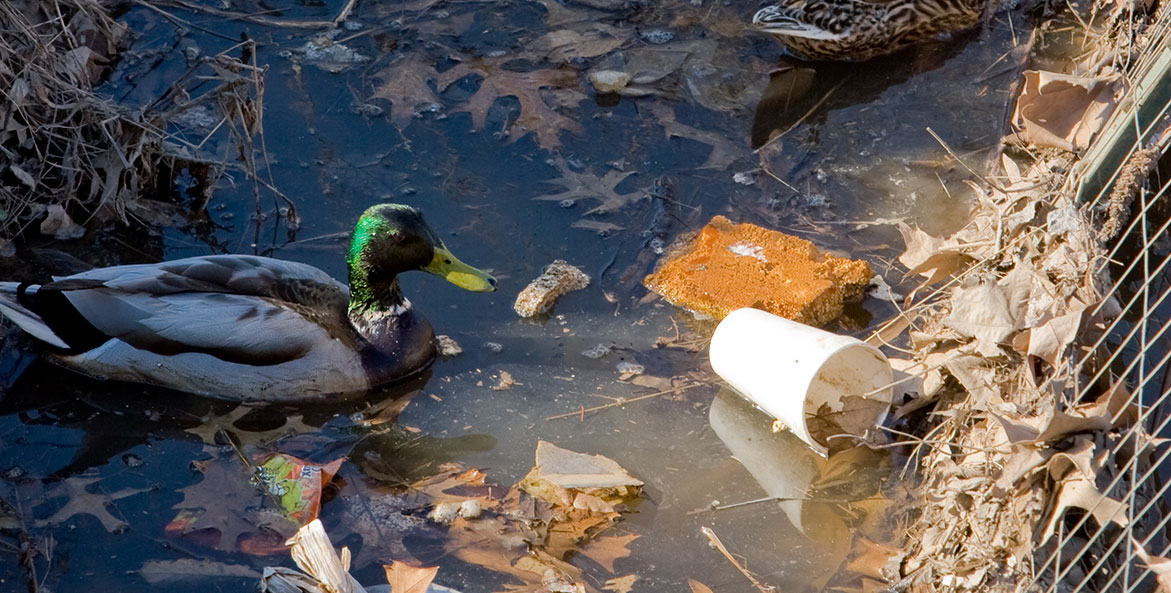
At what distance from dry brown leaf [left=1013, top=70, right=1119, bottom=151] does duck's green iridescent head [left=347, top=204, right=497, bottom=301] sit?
2.41m

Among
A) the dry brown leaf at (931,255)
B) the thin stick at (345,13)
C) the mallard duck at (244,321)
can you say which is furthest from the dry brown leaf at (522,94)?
the dry brown leaf at (931,255)

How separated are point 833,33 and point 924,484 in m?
3.06

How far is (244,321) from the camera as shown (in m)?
4.23

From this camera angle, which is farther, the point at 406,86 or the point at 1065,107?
the point at 406,86

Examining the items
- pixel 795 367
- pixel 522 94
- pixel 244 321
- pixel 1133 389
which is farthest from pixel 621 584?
pixel 522 94

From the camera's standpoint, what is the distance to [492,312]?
473 centimetres

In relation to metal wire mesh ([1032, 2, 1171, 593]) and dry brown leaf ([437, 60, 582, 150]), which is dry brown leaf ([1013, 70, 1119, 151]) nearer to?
metal wire mesh ([1032, 2, 1171, 593])

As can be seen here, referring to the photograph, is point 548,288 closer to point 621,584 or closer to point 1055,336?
point 621,584

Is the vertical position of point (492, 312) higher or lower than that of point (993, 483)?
lower

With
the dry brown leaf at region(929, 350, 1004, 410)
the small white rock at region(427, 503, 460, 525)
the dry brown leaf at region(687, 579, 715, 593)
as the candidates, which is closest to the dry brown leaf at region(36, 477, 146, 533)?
the small white rock at region(427, 503, 460, 525)

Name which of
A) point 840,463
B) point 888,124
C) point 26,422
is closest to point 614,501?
point 840,463

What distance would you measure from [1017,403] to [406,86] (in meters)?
3.70

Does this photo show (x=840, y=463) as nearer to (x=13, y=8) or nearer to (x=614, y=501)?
(x=614, y=501)

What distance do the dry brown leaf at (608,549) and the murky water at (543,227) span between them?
0.13ft
